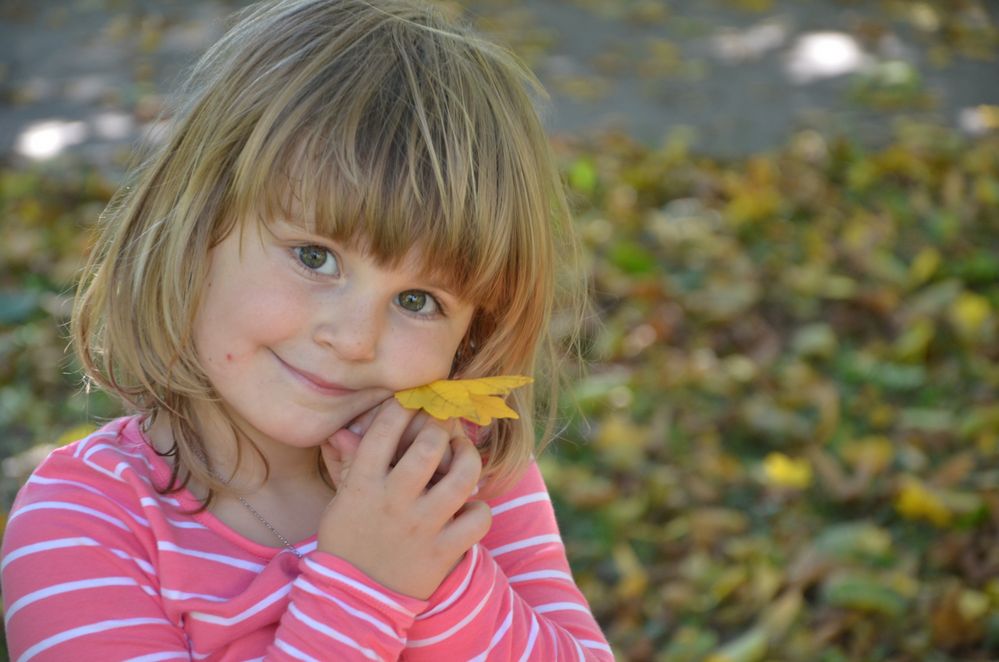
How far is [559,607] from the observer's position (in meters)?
1.69

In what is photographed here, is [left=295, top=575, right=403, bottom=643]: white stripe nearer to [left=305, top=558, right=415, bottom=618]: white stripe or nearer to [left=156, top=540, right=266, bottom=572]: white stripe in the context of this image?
[left=305, top=558, right=415, bottom=618]: white stripe

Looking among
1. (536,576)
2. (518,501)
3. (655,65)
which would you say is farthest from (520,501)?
(655,65)

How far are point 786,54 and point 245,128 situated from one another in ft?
14.8

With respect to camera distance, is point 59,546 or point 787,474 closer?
point 59,546

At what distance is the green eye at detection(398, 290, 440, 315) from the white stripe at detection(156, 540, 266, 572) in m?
0.35

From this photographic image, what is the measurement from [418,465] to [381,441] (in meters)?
0.05

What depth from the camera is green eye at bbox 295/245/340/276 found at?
146 cm

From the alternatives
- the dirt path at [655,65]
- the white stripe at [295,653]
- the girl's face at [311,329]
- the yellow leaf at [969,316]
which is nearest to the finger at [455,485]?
the girl's face at [311,329]

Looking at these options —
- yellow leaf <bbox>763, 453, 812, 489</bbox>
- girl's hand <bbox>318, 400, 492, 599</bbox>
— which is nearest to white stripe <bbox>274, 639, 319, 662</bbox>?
girl's hand <bbox>318, 400, 492, 599</bbox>

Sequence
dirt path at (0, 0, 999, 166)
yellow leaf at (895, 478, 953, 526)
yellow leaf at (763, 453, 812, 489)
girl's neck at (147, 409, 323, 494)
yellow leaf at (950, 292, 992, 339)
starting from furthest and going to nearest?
dirt path at (0, 0, 999, 166)
yellow leaf at (950, 292, 992, 339)
yellow leaf at (763, 453, 812, 489)
yellow leaf at (895, 478, 953, 526)
girl's neck at (147, 409, 323, 494)

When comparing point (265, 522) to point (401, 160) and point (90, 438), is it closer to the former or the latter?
point (90, 438)

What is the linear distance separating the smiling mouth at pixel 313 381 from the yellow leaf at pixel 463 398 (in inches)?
2.8

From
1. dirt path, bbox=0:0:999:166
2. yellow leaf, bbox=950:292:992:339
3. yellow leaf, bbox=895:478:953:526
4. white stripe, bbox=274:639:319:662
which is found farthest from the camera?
dirt path, bbox=0:0:999:166

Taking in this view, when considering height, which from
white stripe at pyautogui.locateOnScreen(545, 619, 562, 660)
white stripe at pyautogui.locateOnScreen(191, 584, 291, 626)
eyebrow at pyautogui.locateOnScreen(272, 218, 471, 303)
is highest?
eyebrow at pyautogui.locateOnScreen(272, 218, 471, 303)
